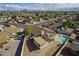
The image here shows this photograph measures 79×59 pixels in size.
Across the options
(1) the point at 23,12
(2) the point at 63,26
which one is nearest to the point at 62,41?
(2) the point at 63,26

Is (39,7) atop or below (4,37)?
atop

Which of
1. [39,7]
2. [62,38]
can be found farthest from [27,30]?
[62,38]

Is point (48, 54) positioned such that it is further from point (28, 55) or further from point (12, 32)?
point (12, 32)

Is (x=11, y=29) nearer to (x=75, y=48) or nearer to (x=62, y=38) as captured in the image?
(x=62, y=38)

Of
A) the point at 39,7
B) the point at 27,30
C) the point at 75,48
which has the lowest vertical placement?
the point at 75,48

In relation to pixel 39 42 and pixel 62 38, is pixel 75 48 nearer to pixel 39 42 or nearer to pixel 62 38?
pixel 62 38

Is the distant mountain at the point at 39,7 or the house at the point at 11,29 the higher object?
the distant mountain at the point at 39,7

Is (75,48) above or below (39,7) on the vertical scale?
below

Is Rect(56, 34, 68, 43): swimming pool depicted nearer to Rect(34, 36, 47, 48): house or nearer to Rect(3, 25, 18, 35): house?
Rect(34, 36, 47, 48): house

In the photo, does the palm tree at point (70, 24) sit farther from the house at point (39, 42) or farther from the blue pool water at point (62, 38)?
the house at point (39, 42)

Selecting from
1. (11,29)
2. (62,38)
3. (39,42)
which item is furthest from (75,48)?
(11,29)

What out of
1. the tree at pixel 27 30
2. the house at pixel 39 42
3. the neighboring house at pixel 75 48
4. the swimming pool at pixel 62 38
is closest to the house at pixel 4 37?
the tree at pixel 27 30

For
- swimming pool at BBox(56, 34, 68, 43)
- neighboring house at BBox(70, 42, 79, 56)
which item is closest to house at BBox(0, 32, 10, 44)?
swimming pool at BBox(56, 34, 68, 43)
